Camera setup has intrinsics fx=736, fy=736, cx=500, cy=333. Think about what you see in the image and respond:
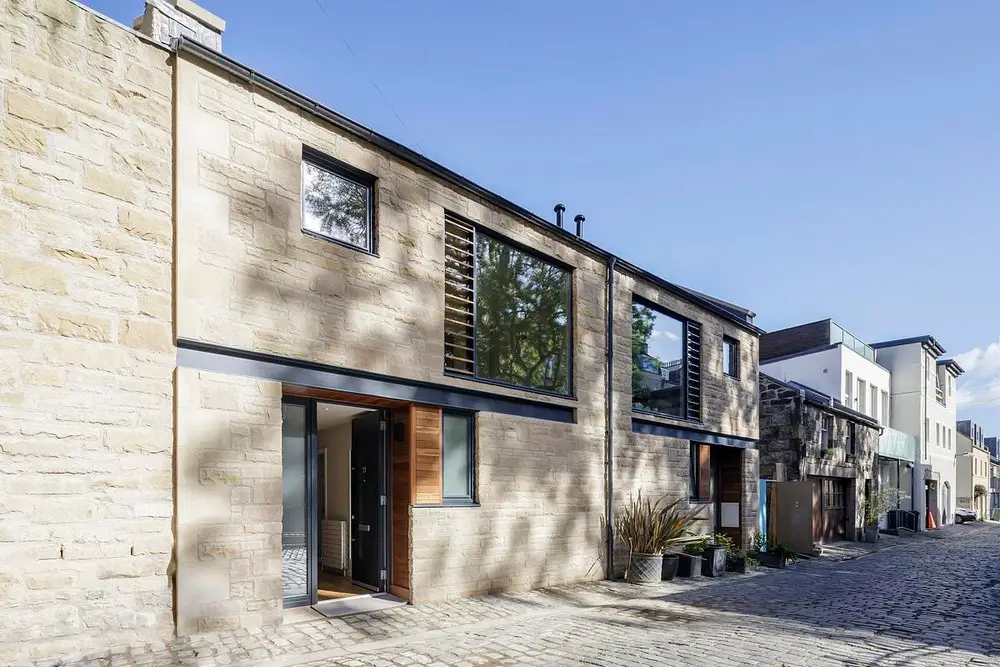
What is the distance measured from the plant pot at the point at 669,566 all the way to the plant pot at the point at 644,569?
0.40 m

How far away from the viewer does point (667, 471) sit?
13289 mm

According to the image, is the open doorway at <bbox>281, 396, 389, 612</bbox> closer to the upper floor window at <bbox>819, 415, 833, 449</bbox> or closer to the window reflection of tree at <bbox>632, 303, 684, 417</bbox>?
the window reflection of tree at <bbox>632, 303, 684, 417</bbox>

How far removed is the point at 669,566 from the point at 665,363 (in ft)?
12.3

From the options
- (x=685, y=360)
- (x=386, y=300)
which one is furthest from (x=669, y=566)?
(x=386, y=300)

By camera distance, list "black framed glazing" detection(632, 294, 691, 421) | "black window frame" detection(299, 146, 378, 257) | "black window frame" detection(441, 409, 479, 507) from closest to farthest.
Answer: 1. "black window frame" detection(299, 146, 378, 257)
2. "black window frame" detection(441, 409, 479, 507)
3. "black framed glazing" detection(632, 294, 691, 421)

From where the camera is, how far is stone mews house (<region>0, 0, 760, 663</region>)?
570cm

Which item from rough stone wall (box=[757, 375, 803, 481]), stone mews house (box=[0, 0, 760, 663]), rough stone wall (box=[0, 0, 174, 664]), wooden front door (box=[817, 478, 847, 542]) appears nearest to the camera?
rough stone wall (box=[0, 0, 174, 664])

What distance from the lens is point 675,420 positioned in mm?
13641

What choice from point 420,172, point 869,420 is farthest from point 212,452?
point 869,420

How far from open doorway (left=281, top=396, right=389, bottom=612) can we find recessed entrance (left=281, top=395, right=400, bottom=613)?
0.01 meters

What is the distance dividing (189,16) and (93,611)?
5.71 meters

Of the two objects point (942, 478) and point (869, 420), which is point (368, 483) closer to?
point (869, 420)

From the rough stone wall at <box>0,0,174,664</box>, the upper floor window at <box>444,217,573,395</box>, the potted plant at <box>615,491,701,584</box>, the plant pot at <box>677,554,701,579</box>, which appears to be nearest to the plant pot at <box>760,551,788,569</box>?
the plant pot at <box>677,554,701,579</box>

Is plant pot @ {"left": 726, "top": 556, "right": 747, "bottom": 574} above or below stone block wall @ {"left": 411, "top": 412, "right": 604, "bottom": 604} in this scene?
below
